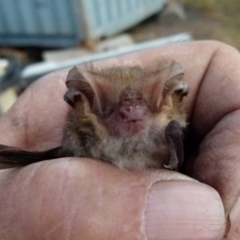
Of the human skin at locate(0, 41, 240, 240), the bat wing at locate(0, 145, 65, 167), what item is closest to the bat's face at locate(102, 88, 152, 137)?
the human skin at locate(0, 41, 240, 240)

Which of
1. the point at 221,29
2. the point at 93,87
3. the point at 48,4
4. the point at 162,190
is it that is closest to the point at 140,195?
the point at 162,190

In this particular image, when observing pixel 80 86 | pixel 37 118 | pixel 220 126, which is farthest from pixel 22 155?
pixel 220 126

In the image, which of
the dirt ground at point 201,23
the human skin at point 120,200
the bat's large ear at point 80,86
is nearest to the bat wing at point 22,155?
the human skin at point 120,200

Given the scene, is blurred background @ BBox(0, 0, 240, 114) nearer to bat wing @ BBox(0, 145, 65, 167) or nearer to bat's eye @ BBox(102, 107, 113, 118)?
bat wing @ BBox(0, 145, 65, 167)

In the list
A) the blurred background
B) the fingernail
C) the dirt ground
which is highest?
the fingernail

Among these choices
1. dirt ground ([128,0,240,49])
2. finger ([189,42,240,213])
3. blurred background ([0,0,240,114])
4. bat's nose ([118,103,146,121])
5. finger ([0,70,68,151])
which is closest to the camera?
bat's nose ([118,103,146,121])

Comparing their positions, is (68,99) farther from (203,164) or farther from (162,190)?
(203,164)

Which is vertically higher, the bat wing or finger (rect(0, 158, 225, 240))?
the bat wing
